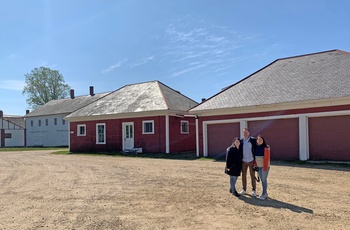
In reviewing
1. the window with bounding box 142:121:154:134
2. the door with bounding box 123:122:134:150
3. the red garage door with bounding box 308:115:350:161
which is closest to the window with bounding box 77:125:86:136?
the door with bounding box 123:122:134:150

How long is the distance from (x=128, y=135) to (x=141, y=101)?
2766 millimetres

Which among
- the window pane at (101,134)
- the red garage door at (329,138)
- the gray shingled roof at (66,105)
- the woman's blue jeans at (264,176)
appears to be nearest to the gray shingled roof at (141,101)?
the window pane at (101,134)

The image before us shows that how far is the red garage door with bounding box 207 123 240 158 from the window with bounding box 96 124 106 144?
9.75 meters

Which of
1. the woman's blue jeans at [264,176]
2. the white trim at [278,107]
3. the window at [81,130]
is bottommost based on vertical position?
the woman's blue jeans at [264,176]

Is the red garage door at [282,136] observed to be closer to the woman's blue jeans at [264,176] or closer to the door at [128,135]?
the woman's blue jeans at [264,176]

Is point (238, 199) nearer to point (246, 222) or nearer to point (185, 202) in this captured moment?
point (185, 202)

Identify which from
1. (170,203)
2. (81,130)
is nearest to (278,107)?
(170,203)

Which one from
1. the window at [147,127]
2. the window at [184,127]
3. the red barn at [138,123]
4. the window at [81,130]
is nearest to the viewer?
the red barn at [138,123]

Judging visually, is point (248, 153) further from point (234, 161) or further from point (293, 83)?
point (293, 83)

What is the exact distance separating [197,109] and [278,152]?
17.0ft

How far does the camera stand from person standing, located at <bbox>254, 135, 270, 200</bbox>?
7.99 meters

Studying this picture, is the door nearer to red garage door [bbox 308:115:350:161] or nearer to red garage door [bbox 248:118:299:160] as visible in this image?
red garage door [bbox 248:118:299:160]

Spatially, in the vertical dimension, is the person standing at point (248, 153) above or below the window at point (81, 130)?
below

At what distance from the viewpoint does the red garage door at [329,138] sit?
15.0 metres
